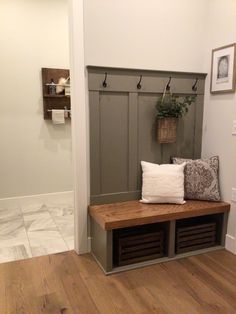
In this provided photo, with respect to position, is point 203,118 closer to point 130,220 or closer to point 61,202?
point 130,220

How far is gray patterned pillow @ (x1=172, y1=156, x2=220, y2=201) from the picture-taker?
2.69 metres

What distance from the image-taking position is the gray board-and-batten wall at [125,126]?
252 cm

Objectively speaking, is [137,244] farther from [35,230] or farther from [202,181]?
[35,230]

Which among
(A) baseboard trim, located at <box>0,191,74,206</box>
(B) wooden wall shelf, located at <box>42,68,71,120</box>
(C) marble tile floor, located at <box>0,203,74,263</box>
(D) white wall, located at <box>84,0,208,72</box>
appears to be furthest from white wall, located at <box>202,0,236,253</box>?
(A) baseboard trim, located at <box>0,191,74,206</box>

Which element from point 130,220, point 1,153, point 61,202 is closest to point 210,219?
point 130,220

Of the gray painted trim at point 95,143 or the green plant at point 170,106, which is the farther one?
the green plant at point 170,106

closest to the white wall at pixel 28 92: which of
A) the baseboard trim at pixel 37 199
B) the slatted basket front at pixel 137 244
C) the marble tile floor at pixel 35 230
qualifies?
the baseboard trim at pixel 37 199

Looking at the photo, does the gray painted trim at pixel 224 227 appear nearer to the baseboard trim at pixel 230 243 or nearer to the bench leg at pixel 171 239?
the baseboard trim at pixel 230 243

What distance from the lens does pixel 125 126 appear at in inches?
104

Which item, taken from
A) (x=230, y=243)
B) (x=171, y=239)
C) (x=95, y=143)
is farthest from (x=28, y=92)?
(x=230, y=243)

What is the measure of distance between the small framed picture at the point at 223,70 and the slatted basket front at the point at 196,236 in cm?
129

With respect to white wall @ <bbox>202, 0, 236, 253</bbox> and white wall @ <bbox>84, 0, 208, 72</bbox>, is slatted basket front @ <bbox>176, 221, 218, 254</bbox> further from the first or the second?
white wall @ <bbox>84, 0, 208, 72</bbox>

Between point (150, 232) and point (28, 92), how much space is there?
2.48 m

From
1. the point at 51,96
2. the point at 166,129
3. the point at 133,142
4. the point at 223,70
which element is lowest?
the point at 133,142
